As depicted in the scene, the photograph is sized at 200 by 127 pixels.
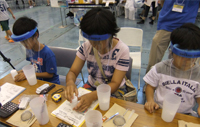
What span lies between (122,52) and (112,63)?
0.43 ft

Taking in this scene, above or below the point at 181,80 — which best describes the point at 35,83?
below

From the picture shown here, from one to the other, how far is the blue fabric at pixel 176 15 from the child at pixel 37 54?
159 centimetres

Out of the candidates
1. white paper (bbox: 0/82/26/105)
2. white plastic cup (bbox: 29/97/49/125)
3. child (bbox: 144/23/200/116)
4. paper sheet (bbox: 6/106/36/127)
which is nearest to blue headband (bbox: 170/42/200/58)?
child (bbox: 144/23/200/116)

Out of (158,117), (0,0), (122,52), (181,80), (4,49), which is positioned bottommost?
(4,49)

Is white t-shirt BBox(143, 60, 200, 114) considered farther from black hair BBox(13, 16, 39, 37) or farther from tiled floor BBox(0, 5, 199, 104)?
black hair BBox(13, 16, 39, 37)

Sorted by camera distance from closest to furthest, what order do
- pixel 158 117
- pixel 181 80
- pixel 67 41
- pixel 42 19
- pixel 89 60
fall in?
1. pixel 158 117
2. pixel 181 80
3. pixel 89 60
4. pixel 67 41
5. pixel 42 19

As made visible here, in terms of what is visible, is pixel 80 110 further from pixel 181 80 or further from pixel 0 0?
pixel 0 0

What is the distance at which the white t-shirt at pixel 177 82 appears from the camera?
998 mm

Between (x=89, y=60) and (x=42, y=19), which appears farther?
(x=42, y=19)

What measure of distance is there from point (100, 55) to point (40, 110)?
25.5 inches

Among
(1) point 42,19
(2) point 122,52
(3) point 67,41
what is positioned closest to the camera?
(2) point 122,52

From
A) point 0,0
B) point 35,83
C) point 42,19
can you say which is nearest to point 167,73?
point 35,83

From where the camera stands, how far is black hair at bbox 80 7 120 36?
36.6 inches

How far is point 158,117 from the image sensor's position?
882 mm
